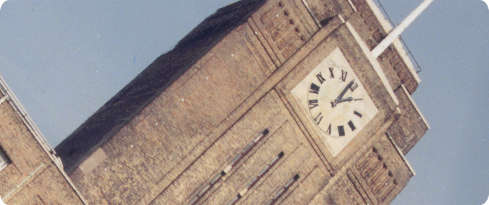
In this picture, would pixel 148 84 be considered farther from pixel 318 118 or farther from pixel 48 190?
pixel 48 190

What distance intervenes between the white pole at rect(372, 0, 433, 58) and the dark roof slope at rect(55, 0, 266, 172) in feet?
16.0

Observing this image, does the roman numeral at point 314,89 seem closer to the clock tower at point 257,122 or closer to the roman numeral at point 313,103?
the clock tower at point 257,122

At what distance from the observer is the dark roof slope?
67.3 feet

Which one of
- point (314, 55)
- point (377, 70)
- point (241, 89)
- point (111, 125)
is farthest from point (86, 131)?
point (377, 70)

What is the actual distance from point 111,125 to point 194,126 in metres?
2.49

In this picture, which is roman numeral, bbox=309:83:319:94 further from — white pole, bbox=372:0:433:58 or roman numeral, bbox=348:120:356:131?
white pole, bbox=372:0:433:58

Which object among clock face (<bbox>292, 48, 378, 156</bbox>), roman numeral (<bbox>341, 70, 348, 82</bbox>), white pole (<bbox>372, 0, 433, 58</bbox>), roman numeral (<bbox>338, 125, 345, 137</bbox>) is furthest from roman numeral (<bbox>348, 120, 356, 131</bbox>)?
white pole (<bbox>372, 0, 433, 58</bbox>)

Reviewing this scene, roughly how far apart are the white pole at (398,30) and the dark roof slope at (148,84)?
4.87m

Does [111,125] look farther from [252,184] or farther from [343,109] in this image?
[343,109]

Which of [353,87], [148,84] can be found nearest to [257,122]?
[353,87]

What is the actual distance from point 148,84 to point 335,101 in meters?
6.06

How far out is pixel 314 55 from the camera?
877 inches

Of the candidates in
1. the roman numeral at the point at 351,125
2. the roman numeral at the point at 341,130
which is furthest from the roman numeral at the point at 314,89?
the roman numeral at the point at 351,125

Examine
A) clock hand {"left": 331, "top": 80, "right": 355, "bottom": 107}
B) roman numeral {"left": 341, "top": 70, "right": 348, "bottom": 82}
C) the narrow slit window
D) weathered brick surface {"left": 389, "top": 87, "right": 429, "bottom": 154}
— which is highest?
the narrow slit window
